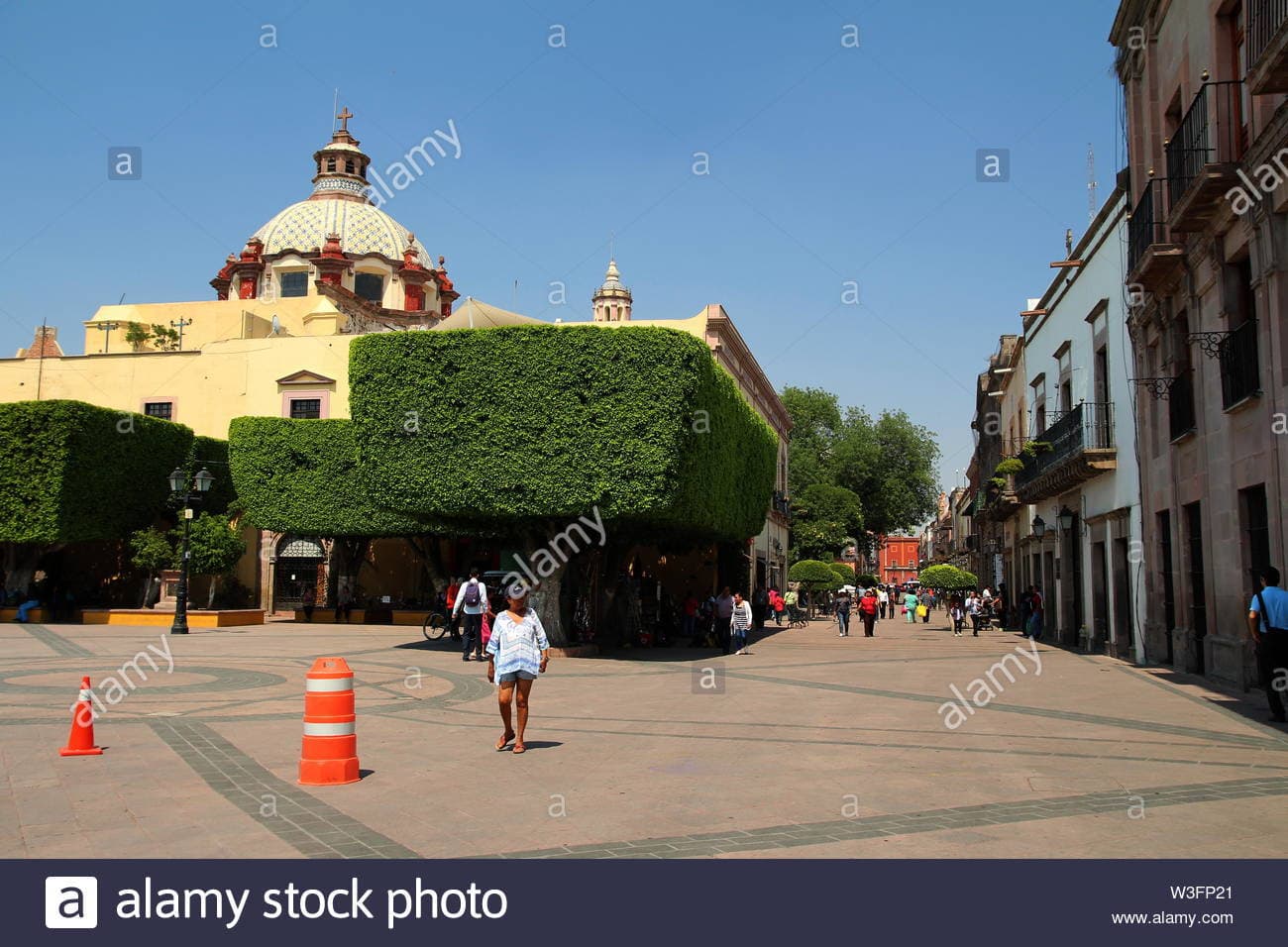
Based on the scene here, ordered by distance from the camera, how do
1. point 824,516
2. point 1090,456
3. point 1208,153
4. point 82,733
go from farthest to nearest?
point 824,516 → point 1090,456 → point 1208,153 → point 82,733

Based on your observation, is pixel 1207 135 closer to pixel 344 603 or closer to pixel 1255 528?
pixel 1255 528

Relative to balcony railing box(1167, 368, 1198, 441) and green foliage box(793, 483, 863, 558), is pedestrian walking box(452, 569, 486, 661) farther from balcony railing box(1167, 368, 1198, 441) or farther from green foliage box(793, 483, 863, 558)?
green foliage box(793, 483, 863, 558)

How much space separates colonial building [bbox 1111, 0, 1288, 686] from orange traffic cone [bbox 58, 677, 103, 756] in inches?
528

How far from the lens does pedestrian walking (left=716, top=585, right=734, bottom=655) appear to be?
24.7 metres

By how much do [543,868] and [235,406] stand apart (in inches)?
1525

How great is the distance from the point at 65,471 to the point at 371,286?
91.6 feet

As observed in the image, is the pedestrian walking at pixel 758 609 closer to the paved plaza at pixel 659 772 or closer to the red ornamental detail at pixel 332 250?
the paved plaza at pixel 659 772

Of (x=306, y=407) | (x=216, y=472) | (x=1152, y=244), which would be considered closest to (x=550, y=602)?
(x=1152, y=244)

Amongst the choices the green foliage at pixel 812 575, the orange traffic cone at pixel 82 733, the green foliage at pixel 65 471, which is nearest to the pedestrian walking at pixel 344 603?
the green foliage at pixel 65 471

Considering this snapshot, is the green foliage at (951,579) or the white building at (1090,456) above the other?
the white building at (1090,456)

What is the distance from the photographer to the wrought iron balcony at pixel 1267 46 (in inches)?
435

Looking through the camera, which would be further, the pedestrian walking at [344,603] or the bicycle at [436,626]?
the pedestrian walking at [344,603]

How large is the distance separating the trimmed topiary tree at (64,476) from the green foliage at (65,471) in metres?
0.03

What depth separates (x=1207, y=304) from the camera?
1591 cm
